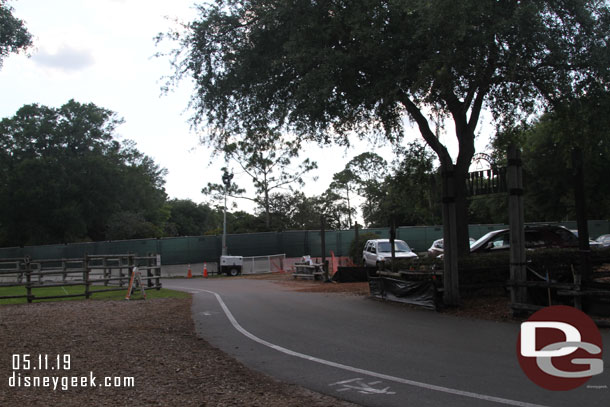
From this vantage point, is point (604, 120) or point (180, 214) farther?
point (180, 214)

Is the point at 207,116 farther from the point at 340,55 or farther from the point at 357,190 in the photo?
the point at 357,190

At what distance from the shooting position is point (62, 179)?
205 ft

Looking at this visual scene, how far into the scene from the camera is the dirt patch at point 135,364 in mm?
6633

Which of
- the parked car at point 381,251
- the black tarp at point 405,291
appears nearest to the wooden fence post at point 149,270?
the black tarp at point 405,291

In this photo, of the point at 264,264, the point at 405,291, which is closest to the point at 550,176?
the point at 264,264

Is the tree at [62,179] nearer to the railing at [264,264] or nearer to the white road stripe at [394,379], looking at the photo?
the railing at [264,264]

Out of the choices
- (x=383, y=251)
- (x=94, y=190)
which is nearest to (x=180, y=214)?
(x=94, y=190)

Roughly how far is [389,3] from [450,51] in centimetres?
225

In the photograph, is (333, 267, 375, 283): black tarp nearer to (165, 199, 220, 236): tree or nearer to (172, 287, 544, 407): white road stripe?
→ (172, 287, 544, 407): white road stripe

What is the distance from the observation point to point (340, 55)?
14.5 m

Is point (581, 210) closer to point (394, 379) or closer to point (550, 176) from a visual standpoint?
point (394, 379)

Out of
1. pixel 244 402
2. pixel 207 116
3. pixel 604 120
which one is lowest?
pixel 244 402

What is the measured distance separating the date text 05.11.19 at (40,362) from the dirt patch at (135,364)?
0.10 ft

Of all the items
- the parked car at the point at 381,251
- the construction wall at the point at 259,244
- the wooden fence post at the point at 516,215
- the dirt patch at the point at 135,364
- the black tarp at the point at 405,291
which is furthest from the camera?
the construction wall at the point at 259,244
